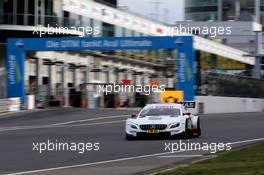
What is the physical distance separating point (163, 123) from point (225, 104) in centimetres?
3079

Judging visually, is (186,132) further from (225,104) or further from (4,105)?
(225,104)

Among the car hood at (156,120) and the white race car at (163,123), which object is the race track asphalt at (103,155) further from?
the car hood at (156,120)

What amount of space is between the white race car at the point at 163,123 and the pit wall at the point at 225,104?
782 inches

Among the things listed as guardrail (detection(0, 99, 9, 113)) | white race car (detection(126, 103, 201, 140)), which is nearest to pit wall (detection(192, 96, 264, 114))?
guardrail (detection(0, 99, 9, 113))

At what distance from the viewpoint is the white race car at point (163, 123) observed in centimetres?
2362

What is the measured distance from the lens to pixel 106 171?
14.5 meters

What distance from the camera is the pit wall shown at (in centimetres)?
4741

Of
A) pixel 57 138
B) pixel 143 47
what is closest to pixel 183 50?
pixel 143 47

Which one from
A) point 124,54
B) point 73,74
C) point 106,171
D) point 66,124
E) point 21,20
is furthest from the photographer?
point 124,54

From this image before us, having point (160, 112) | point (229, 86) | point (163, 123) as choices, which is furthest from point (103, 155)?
point (229, 86)

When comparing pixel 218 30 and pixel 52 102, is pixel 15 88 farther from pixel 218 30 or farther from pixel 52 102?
pixel 218 30

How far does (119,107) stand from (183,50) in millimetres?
7303

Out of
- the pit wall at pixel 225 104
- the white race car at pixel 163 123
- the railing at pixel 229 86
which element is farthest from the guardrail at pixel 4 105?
the white race car at pixel 163 123

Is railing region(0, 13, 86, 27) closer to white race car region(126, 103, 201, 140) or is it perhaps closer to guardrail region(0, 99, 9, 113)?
guardrail region(0, 99, 9, 113)
